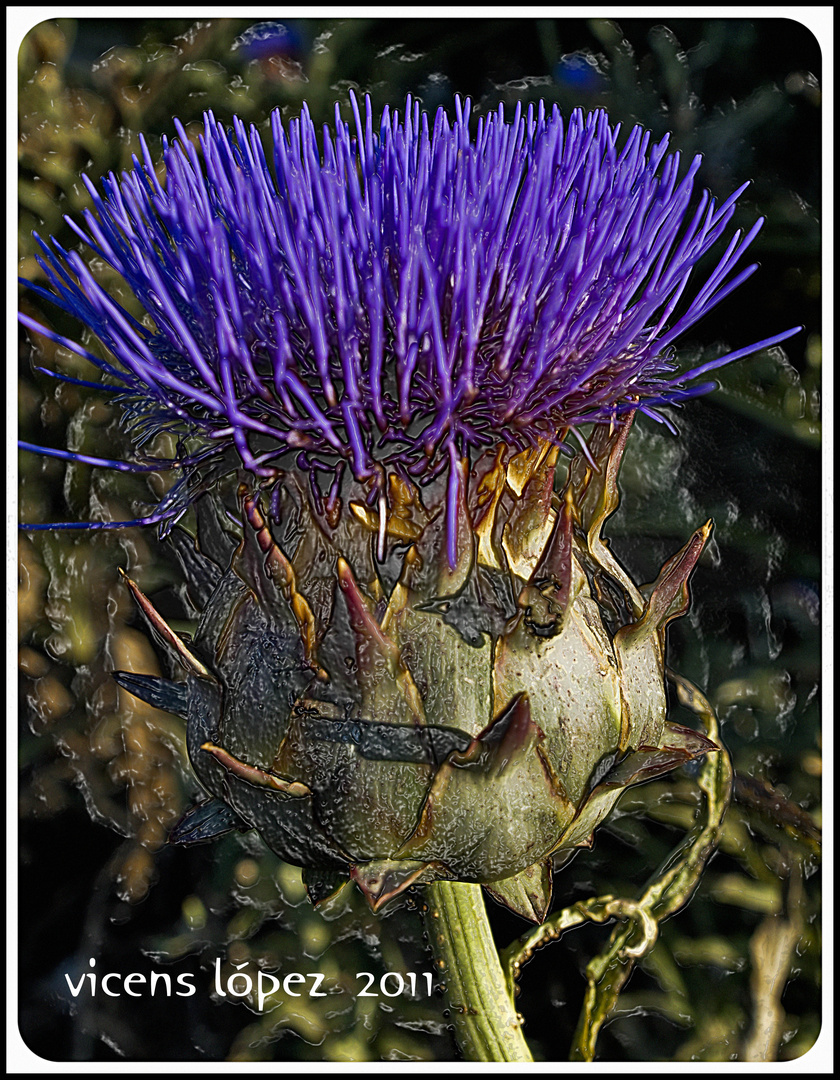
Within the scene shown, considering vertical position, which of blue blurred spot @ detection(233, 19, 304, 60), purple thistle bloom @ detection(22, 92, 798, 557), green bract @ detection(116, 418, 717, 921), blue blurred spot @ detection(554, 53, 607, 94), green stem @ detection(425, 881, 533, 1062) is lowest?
green stem @ detection(425, 881, 533, 1062)

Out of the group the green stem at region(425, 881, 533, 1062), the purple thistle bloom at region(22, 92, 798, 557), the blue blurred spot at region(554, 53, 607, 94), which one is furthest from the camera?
the blue blurred spot at region(554, 53, 607, 94)

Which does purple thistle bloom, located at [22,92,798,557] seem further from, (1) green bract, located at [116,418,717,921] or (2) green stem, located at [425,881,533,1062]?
(2) green stem, located at [425,881,533,1062]

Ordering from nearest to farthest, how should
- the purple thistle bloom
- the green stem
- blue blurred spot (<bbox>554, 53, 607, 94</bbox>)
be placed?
the purple thistle bloom
the green stem
blue blurred spot (<bbox>554, 53, 607, 94</bbox>)

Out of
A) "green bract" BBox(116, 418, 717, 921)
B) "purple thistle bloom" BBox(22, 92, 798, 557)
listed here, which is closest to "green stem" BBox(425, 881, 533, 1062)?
"green bract" BBox(116, 418, 717, 921)

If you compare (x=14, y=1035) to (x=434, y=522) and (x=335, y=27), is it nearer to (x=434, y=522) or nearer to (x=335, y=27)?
(x=434, y=522)

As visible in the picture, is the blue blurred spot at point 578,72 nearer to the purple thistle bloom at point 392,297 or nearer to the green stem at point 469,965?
the purple thistle bloom at point 392,297

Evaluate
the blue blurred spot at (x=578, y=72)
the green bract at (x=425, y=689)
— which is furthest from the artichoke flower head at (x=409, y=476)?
the blue blurred spot at (x=578, y=72)

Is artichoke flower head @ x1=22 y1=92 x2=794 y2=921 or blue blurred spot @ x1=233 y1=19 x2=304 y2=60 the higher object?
blue blurred spot @ x1=233 y1=19 x2=304 y2=60
